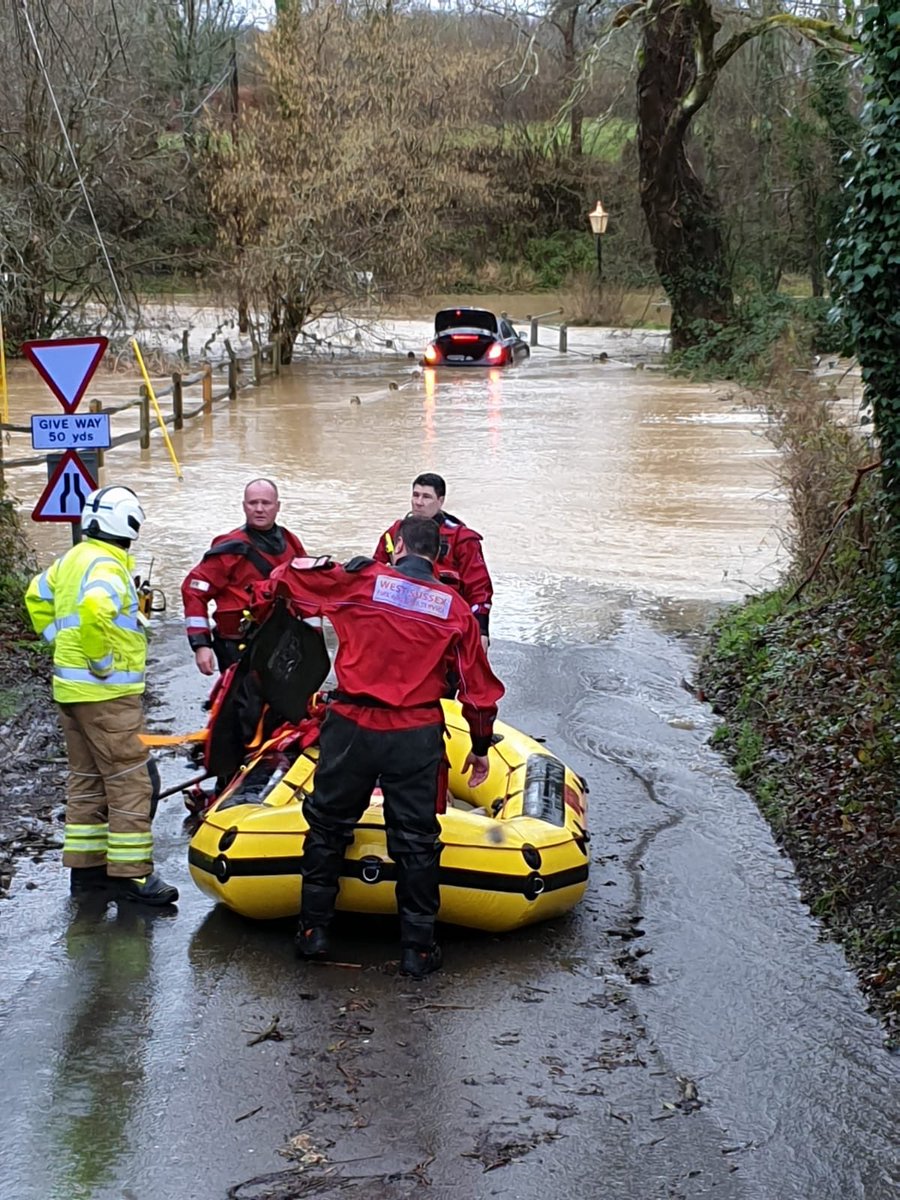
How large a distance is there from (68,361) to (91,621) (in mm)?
3051

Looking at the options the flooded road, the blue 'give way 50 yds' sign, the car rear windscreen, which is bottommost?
the flooded road

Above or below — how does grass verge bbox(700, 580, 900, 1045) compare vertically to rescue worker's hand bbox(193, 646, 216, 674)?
below

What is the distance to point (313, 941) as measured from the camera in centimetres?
582

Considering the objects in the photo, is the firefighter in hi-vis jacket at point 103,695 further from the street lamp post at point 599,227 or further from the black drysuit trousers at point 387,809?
the street lamp post at point 599,227

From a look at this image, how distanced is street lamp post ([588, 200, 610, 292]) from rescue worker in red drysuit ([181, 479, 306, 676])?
36.1m

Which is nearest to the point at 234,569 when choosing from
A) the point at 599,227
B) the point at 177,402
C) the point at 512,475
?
the point at 512,475

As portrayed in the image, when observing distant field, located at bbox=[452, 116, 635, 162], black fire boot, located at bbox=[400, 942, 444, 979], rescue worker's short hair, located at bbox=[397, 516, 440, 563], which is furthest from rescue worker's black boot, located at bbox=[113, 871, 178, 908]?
distant field, located at bbox=[452, 116, 635, 162]

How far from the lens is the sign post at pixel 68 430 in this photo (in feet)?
27.9

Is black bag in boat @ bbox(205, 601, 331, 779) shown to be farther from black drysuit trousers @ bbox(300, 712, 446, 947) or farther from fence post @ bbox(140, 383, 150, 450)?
fence post @ bbox(140, 383, 150, 450)

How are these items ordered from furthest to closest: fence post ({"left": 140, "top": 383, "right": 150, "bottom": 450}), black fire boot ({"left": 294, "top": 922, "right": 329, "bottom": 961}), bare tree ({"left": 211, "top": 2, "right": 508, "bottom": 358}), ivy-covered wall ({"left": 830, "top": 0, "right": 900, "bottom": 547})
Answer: bare tree ({"left": 211, "top": 2, "right": 508, "bottom": 358}) < fence post ({"left": 140, "top": 383, "right": 150, "bottom": 450}) < ivy-covered wall ({"left": 830, "top": 0, "right": 900, "bottom": 547}) < black fire boot ({"left": 294, "top": 922, "right": 329, "bottom": 961})

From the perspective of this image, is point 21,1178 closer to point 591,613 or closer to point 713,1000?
point 713,1000

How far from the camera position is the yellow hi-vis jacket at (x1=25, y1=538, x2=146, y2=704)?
6082mm

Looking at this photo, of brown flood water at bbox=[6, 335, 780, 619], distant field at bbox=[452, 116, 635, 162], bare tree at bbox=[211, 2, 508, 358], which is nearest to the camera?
brown flood water at bbox=[6, 335, 780, 619]

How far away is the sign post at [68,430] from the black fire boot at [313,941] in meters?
3.51
